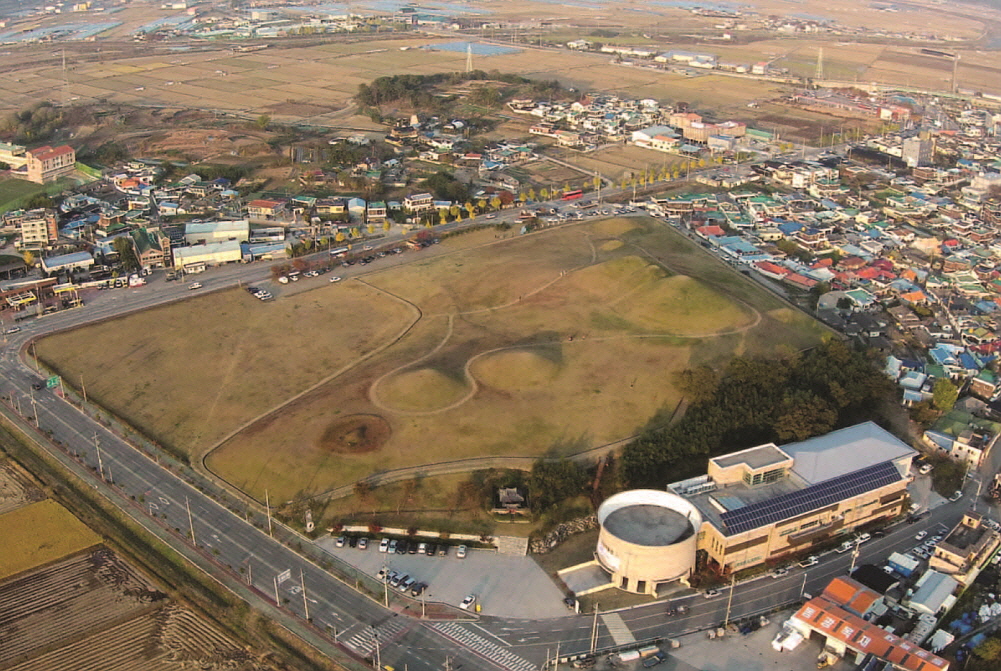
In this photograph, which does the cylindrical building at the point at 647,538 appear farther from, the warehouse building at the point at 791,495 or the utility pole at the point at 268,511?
the utility pole at the point at 268,511

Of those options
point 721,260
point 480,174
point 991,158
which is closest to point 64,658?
point 721,260

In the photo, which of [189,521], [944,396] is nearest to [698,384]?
[944,396]

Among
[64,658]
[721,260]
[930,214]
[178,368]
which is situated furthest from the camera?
[930,214]

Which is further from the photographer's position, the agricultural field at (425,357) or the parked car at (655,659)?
the agricultural field at (425,357)

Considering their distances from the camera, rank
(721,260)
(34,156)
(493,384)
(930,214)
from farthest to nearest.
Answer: (34,156)
(930,214)
(721,260)
(493,384)

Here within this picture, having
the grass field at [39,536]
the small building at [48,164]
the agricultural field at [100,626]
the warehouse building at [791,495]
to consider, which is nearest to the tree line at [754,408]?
the warehouse building at [791,495]

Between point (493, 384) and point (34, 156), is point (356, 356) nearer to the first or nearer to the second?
point (493, 384)
